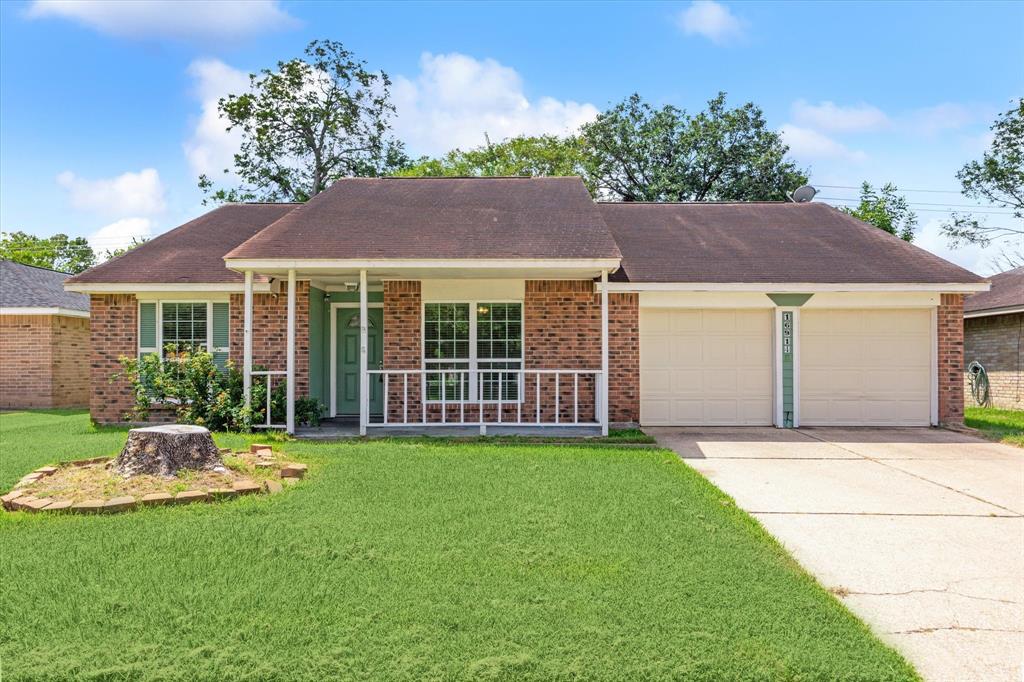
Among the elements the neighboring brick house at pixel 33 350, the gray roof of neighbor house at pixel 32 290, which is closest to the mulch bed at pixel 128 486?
the neighboring brick house at pixel 33 350

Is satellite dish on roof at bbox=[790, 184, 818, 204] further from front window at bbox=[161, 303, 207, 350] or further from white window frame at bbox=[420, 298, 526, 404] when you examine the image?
front window at bbox=[161, 303, 207, 350]

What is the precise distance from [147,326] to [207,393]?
2268 millimetres

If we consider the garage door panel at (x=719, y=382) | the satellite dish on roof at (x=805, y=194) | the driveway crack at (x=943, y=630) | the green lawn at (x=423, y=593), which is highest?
the satellite dish on roof at (x=805, y=194)

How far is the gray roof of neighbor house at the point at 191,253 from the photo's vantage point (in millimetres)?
11180

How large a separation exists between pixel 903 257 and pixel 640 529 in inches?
377

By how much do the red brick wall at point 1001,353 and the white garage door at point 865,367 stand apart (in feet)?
19.8

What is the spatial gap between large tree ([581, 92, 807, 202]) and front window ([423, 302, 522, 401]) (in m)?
16.8

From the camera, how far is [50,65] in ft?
42.2

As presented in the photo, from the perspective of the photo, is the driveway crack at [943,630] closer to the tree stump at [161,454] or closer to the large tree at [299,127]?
the tree stump at [161,454]

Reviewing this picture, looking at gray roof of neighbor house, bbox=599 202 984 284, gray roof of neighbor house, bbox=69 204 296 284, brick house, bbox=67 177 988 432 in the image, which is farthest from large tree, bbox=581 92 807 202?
gray roof of neighbor house, bbox=69 204 296 284

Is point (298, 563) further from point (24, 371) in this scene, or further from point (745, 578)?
point (24, 371)

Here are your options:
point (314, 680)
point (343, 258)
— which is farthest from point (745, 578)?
point (343, 258)

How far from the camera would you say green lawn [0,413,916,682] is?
9.72ft

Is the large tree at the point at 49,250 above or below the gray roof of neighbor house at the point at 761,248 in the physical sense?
above
